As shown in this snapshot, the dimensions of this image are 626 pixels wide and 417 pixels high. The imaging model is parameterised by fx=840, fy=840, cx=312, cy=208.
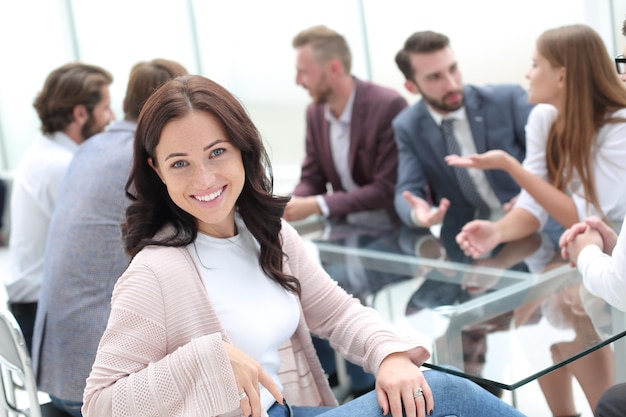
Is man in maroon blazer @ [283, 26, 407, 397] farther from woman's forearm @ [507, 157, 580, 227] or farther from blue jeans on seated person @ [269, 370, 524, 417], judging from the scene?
blue jeans on seated person @ [269, 370, 524, 417]

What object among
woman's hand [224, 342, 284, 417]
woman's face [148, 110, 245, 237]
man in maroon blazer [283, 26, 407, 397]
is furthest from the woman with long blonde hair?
woman's hand [224, 342, 284, 417]

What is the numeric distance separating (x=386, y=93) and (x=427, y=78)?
1.42ft

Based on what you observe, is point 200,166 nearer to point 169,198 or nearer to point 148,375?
point 169,198

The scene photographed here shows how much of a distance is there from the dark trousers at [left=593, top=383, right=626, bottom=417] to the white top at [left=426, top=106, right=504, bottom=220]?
1.58 meters

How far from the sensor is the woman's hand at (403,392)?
1.56 metres

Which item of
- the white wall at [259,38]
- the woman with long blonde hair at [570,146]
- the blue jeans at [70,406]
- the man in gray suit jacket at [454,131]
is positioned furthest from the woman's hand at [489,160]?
the white wall at [259,38]

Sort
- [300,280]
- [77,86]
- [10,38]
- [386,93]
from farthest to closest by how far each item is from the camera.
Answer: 1. [10,38]
2. [386,93]
3. [77,86]
4. [300,280]

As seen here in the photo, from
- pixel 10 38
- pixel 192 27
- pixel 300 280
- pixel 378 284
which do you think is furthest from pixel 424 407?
pixel 10 38

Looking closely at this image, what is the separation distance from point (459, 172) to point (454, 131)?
0.55 ft

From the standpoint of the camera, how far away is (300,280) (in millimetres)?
1894

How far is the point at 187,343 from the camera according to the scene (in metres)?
1.54

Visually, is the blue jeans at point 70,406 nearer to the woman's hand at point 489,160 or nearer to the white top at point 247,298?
the white top at point 247,298

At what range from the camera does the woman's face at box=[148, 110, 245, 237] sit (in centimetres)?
165

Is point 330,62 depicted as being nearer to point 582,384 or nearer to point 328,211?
point 328,211
